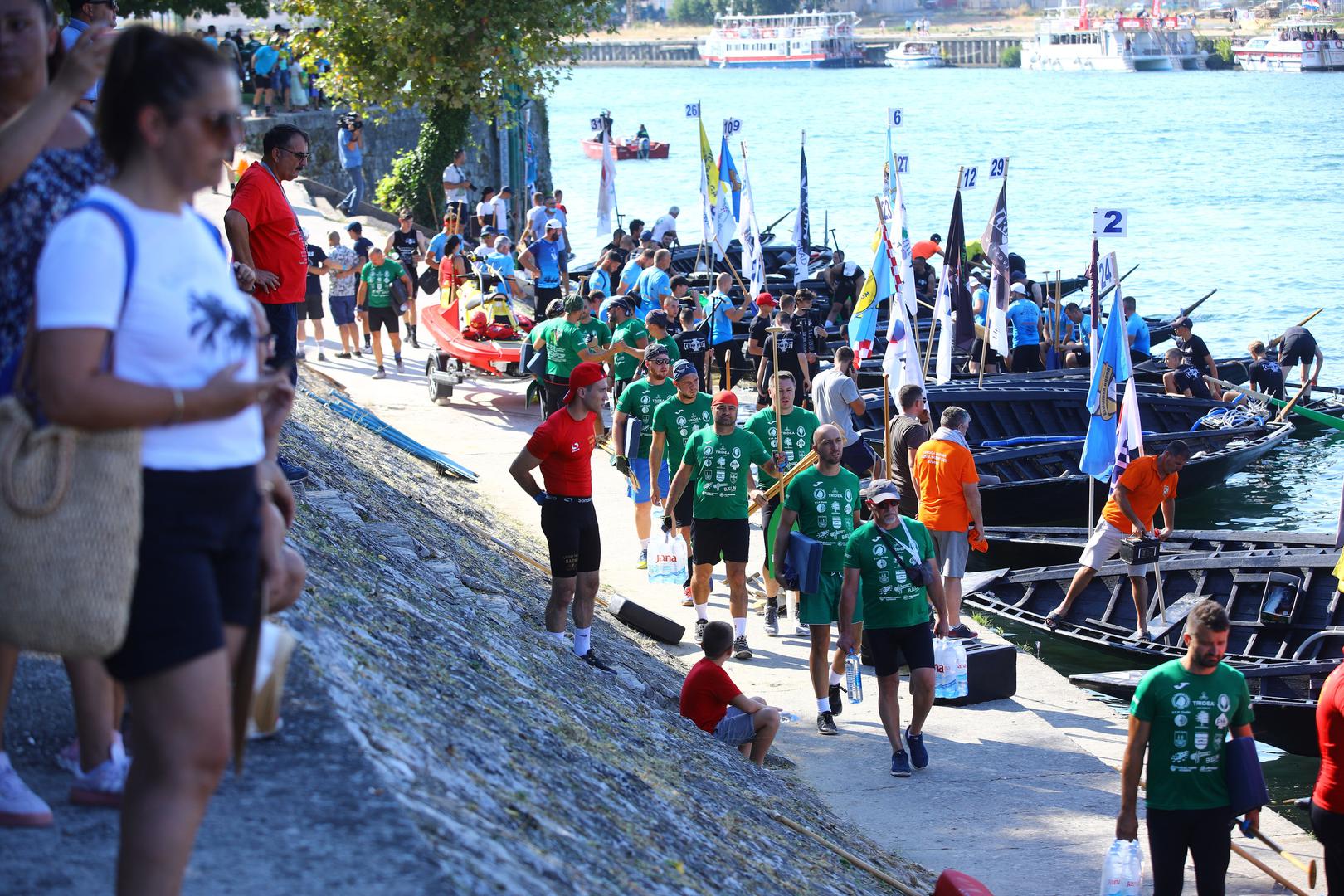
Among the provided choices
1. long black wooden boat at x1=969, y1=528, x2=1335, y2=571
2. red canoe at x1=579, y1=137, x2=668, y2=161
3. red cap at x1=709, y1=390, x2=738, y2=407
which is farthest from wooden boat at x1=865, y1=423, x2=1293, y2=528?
red canoe at x1=579, y1=137, x2=668, y2=161

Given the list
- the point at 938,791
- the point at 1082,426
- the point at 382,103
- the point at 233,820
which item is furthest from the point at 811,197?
the point at 233,820

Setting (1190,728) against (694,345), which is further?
(694,345)

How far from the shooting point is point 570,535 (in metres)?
8.85

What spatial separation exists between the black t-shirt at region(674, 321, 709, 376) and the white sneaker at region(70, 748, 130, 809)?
47.1 feet

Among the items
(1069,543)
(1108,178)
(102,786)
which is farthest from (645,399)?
(1108,178)

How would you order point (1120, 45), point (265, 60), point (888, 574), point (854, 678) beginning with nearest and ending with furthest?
point (888, 574) → point (854, 678) → point (265, 60) → point (1120, 45)

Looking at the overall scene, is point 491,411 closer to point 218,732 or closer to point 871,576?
point 871,576

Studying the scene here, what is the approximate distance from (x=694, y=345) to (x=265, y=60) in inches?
794

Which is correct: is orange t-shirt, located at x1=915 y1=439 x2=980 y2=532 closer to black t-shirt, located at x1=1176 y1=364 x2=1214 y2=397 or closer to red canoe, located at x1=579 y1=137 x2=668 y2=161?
black t-shirt, located at x1=1176 y1=364 x2=1214 y2=397

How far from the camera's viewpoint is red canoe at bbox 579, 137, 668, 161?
77.9m

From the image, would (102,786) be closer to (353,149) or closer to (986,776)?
(986,776)

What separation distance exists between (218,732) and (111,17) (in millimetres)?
4833

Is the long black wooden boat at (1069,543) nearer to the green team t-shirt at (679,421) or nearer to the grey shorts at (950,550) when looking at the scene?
the grey shorts at (950,550)

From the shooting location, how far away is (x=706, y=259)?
82.7 ft
